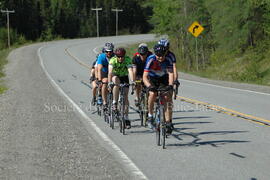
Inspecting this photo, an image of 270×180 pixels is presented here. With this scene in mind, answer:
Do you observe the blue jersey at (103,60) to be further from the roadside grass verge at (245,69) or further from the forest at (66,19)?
the forest at (66,19)

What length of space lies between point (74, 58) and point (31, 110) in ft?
107

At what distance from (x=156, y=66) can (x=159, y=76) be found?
0.80ft

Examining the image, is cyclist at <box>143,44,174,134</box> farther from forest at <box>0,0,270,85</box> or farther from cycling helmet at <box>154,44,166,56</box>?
forest at <box>0,0,270,85</box>

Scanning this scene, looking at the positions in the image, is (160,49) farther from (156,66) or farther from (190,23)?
(190,23)

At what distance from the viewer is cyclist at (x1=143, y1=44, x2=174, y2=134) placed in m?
9.27

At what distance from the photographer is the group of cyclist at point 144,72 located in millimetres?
9336

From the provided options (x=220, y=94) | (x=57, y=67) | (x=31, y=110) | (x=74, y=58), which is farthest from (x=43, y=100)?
(x=74, y=58)

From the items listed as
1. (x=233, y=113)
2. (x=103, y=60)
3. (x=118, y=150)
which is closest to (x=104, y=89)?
(x=103, y=60)

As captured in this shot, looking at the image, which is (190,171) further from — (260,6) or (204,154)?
(260,6)

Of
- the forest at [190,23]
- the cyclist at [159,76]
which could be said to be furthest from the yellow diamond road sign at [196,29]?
the cyclist at [159,76]

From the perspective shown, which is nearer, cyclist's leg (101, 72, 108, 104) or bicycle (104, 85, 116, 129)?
bicycle (104, 85, 116, 129)

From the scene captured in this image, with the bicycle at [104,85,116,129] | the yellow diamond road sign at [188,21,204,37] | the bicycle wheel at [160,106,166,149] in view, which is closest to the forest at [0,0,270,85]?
the yellow diamond road sign at [188,21,204,37]

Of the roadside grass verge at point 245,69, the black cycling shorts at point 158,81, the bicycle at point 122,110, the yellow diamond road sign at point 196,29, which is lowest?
the roadside grass verge at point 245,69

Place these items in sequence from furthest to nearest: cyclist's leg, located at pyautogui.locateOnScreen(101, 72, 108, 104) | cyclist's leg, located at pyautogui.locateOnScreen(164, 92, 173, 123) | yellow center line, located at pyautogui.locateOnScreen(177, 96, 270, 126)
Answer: cyclist's leg, located at pyautogui.locateOnScreen(101, 72, 108, 104) → yellow center line, located at pyautogui.locateOnScreen(177, 96, 270, 126) → cyclist's leg, located at pyautogui.locateOnScreen(164, 92, 173, 123)
